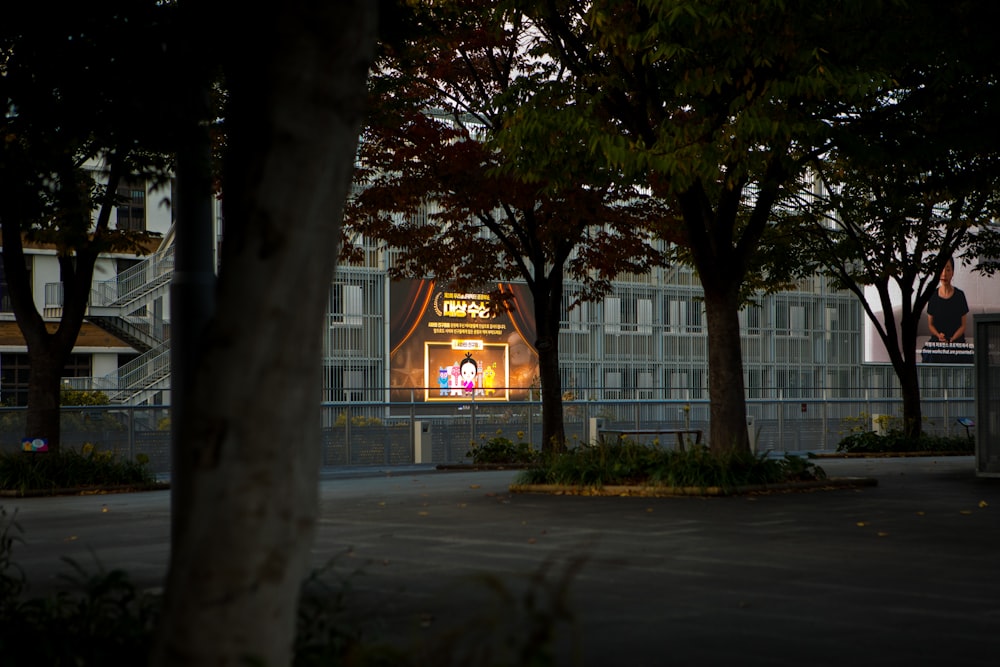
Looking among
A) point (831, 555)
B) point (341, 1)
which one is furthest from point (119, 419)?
point (341, 1)

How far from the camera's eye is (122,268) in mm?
50219

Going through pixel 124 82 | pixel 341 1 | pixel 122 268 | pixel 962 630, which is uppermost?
pixel 122 268

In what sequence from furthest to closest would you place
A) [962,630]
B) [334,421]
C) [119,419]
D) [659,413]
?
[659,413] < [334,421] < [119,419] < [962,630]

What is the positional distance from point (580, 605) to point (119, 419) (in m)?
17.8

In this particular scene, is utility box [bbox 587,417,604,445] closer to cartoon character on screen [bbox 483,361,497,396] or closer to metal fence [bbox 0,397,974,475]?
metal fence [bbox 0,397,974,475]

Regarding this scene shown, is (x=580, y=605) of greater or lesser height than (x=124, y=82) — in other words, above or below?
below

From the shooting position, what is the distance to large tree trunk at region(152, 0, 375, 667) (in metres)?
3.69

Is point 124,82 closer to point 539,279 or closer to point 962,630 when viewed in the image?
point 962,630

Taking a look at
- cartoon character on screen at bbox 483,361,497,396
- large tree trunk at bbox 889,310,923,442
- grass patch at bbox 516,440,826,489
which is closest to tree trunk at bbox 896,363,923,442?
large tree trunk at bbox 889,310,923,442

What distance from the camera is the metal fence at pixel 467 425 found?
2380cm

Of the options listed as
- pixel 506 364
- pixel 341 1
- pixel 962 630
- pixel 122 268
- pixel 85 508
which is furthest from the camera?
pixel 506 364

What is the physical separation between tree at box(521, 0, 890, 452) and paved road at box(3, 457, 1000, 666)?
297 cm

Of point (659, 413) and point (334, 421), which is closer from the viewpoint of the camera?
point (334, 421)

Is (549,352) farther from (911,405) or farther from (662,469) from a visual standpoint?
(911,405)
